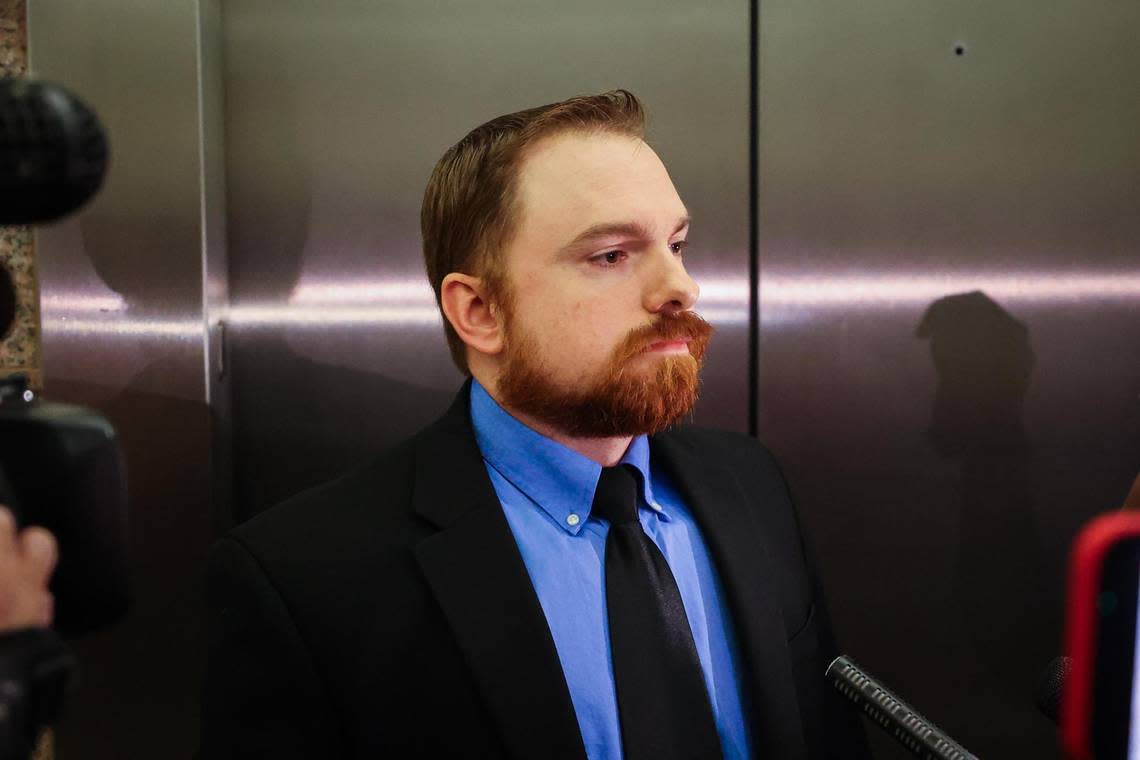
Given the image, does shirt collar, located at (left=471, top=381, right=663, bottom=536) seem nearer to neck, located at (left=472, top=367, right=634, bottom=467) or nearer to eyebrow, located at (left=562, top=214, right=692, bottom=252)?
neck, located at (left=472, top=367, right=634, bottom=467)

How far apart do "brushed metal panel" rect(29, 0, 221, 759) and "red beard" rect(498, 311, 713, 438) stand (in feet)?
2.16

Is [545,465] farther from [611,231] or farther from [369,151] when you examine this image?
[369,151]

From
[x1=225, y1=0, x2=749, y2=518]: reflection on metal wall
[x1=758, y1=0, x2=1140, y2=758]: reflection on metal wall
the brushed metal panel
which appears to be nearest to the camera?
the brushed metal panel

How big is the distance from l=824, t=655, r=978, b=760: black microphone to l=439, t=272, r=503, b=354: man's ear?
613mm

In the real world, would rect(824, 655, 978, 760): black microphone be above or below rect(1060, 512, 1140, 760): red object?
below

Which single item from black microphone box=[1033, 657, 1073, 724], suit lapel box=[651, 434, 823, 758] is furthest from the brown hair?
black microphone box=[1033, 657, 1073, 724]

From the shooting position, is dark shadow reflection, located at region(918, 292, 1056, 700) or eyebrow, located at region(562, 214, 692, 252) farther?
dark shadow reflection, located at region(918, 292, 1056, 700)

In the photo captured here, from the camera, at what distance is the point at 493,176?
1.27m

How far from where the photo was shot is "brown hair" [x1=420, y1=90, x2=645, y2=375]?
4.13 feet

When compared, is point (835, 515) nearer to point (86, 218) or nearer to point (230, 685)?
point (230, 685)

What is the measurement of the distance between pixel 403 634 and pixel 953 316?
127 cm

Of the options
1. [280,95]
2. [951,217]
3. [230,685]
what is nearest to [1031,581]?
[951,217]

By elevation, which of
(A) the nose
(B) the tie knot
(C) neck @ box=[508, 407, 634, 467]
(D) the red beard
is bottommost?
(B) the tie knot

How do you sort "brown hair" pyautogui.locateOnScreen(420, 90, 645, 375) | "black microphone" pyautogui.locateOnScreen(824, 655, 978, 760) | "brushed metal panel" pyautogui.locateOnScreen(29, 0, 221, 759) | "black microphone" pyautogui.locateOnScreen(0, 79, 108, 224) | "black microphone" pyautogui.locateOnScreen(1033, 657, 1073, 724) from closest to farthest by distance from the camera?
"black microphone" pyautogui.locateOnScreen(0, 79, 108, 224)
"black microphone" pyautogui.locateOnScreen(824, 655, 978, 760)
"black microphone" pyautogui.locateOnScreen(1033, 657, 1073, 724)
"brown hair" pyautogui.locateOnScreen(420, 90, 645, 375)
"brushed metal panel" pyautogui.locateOnScreen(29, 0, 221, 759)
